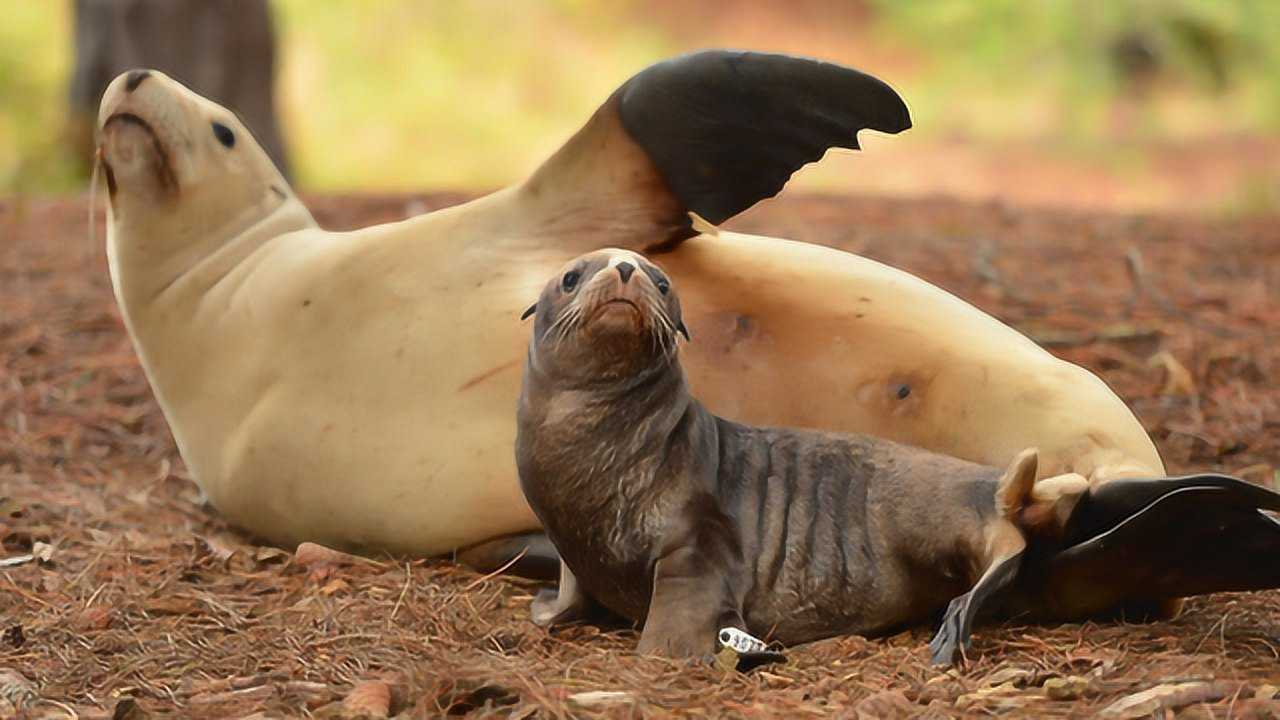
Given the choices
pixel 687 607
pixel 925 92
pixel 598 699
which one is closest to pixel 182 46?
pixel 687 607

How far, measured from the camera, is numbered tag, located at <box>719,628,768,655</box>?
2.99m

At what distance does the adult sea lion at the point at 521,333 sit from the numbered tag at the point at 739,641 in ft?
2.78

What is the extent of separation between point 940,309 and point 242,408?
1729mm

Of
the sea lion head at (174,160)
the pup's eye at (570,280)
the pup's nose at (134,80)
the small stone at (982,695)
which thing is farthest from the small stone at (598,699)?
the pup's nose at (134,80)

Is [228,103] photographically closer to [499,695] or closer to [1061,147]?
[499,695]

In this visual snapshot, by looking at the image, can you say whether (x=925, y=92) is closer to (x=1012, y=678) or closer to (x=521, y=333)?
(x=521, y=333)

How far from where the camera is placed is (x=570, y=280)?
3.22m

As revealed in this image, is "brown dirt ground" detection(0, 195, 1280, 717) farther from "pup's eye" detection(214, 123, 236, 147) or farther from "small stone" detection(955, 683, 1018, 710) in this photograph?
"pup's eye" detection(214, 123, 236, 147)

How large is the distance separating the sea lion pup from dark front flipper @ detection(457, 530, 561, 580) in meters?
0.42

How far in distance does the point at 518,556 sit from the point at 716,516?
2.29ft

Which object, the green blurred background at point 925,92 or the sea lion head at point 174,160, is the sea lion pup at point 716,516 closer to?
the sea lion head at point 174,160

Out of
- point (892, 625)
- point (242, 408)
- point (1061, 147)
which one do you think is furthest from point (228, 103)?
point (1061, 147)

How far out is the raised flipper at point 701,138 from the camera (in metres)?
3.85

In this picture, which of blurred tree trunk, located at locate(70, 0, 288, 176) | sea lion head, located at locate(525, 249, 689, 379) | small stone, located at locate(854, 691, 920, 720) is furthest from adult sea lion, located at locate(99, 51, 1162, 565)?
blurred tree trunk, located at locate(70, 0, 288, 176)
